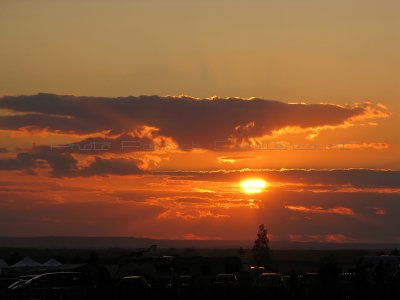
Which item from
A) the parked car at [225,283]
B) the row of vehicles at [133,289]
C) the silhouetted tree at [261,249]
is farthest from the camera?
the silhouetted tree at [261,249]

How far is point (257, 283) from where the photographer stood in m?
54.9

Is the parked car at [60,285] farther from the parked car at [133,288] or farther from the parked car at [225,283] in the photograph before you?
the parked car at [225,283]

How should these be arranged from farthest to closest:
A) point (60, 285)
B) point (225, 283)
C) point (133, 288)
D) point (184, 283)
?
point (184, 283) < point (225, 283) < point (60, 285) < point (133, 288)

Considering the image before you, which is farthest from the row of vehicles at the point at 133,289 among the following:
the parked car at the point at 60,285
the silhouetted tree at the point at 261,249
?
the silhouetted tree at the point at 261,249

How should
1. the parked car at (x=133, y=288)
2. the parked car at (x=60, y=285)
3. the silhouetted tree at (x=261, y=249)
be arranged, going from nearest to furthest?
the parked car at (x=133, y=288), the parked car at (x=60, y=285), the silhouetted tree at (x=261, y=249)

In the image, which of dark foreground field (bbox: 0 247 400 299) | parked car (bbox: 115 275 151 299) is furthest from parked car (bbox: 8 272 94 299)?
parked car (bbox: 115 275 151 299)

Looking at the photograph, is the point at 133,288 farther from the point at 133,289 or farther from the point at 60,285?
the point at 60,285

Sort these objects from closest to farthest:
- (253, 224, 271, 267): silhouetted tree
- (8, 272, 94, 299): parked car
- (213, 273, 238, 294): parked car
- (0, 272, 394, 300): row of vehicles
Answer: (0, 272, 394, 300): row of vehicles → (8, 272, 94, 299): parked car → (213, 273, 238, 294): parked car → (253, 224, 271, 267): silhouetted tree

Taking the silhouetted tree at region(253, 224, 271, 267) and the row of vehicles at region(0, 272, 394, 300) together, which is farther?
the silhouetted tree at region(253, 224, 271, 267)

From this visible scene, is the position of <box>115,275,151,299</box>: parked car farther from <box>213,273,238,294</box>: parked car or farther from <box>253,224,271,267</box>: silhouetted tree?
<box>253,224,271,267</box>: silhouetted tree

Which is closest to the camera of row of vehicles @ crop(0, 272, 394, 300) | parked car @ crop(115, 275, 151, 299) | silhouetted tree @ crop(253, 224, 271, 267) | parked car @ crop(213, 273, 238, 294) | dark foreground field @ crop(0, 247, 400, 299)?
parked car @ crop(115, 275, 151, 299)

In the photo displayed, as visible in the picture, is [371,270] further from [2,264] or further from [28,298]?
[2,264]

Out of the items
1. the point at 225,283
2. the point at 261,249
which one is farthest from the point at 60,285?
the point at 261,249

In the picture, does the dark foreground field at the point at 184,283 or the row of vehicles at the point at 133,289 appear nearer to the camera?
the row of vehicles at the point at 133,289
